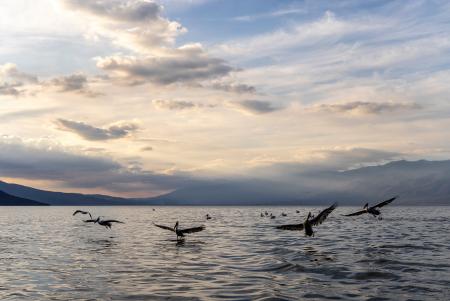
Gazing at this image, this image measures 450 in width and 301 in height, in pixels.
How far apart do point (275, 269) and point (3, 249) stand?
19.1m

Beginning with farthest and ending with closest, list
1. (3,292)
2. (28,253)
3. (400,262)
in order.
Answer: (28,253) → (400,262) → (3,292)

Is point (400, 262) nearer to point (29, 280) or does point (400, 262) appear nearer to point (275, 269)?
point (275, 269)

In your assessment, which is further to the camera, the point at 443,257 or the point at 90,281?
the point at 443,257

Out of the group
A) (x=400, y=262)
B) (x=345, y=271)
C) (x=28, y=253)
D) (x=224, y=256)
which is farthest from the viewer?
(x=28, y=253)

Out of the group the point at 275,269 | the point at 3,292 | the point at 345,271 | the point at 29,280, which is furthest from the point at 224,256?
the point at 3,292

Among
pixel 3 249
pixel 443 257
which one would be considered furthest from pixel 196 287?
pixel 3 249

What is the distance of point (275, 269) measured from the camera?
20969 millimetres

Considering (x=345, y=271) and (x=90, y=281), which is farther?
(x=345, y=271)

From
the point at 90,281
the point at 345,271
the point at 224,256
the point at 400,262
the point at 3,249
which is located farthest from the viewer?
the point at 3,249

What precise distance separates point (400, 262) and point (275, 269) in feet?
20.4

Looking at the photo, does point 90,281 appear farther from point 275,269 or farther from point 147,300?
point 275,269

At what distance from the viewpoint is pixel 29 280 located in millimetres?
18328

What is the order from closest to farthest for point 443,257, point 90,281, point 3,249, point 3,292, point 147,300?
1. point 147,300
2. point 3,292
3. point 90,281
4. point 443,257
5. point 3,249

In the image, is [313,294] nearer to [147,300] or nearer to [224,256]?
[147,300]
